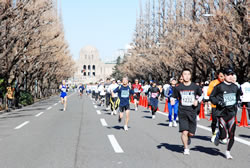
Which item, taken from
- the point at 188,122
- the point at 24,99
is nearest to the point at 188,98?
the point at 188,122

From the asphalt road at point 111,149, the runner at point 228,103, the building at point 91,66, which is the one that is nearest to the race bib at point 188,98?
the runner at point 228,103

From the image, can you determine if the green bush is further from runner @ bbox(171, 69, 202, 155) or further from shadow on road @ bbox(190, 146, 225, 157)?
runner @ bbox(171, 69, 202, 155)

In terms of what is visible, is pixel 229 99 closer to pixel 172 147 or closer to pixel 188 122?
pixel 188 122

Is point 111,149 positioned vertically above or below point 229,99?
below

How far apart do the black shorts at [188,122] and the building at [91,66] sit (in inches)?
6044

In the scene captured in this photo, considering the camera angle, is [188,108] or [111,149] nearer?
[188,108]

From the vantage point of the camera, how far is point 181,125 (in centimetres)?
659

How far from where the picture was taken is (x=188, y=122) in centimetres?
661

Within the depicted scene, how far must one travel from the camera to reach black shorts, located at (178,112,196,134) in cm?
655

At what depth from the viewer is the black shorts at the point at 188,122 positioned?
6.55 metres

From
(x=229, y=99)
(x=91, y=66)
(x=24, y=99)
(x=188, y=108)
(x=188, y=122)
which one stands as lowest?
(x=24, y=99)

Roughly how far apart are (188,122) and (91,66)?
164707mm

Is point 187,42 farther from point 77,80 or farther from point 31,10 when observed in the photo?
point 77,80

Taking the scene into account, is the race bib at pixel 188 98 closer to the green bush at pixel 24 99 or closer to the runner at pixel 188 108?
the runner at pixel 188 108
